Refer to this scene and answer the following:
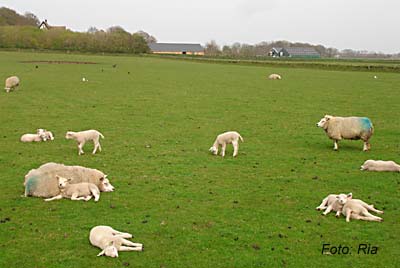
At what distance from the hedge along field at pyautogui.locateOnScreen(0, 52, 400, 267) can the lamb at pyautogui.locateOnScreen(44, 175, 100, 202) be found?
263 mm

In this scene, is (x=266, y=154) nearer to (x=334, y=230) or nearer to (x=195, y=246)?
(x=334, y=230)

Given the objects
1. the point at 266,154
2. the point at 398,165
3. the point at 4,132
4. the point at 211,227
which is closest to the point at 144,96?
the point at 4,132

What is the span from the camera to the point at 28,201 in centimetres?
1266

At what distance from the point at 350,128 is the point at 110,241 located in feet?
42.1

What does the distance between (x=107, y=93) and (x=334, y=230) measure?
98.0 ft

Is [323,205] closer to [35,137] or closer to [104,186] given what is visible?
[104,186]

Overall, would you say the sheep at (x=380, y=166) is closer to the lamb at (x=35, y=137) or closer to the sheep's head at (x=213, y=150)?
the sheep's head at (x=213, y=150)

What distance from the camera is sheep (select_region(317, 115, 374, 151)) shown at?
1912 cm

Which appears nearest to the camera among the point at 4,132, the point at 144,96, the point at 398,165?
the point at 398,165

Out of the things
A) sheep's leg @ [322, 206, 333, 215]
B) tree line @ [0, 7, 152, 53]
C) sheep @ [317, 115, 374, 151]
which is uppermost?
tree line @ [0, 7, 152, 53]

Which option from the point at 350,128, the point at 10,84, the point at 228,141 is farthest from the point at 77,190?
the point at 10,84

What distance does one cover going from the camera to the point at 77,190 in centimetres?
1288

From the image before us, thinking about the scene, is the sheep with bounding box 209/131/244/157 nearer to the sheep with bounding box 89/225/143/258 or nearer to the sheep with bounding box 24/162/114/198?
the sheep with bounding box 24/162/114/198

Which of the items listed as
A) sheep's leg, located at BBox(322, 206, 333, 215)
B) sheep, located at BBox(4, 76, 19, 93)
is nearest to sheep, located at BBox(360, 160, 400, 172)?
sheep's leg, located at BBox(322, 206, 333, 215)
